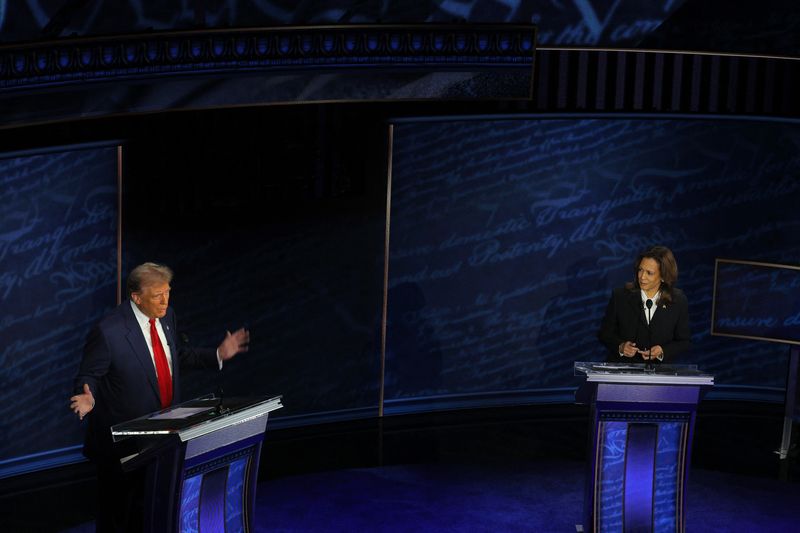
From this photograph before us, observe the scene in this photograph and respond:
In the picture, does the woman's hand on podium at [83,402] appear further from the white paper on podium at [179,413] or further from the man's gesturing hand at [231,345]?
the man's gesturing hand at [231,345]

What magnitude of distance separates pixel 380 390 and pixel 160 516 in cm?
437

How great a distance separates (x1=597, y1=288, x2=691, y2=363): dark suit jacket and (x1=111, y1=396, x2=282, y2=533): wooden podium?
2501mm

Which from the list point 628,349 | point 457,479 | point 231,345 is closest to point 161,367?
point 231,345

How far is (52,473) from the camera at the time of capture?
7.06 metres

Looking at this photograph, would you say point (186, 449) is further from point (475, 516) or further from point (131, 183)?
point (131, 183)

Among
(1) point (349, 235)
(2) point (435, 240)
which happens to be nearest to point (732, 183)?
(2) point (435, 240)

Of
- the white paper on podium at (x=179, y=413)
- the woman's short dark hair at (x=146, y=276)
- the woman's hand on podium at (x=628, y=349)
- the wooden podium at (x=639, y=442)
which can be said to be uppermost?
the woman's short dark hair at (x=146, y=276)

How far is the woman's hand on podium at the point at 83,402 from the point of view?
4.59m

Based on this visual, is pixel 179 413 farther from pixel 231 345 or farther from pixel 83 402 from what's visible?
pixel 231 345

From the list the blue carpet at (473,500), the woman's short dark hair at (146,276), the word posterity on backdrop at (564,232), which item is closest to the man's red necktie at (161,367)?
the woman's short dark hair at (146,276)

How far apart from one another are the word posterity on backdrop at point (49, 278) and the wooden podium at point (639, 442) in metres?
3.26

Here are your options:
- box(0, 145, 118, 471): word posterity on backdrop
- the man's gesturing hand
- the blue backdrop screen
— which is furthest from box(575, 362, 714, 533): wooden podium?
box(0, 145, 118, 471): word posterity on backdrop

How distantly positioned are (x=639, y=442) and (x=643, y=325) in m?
1.12

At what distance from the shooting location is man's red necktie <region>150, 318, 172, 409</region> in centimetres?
508
